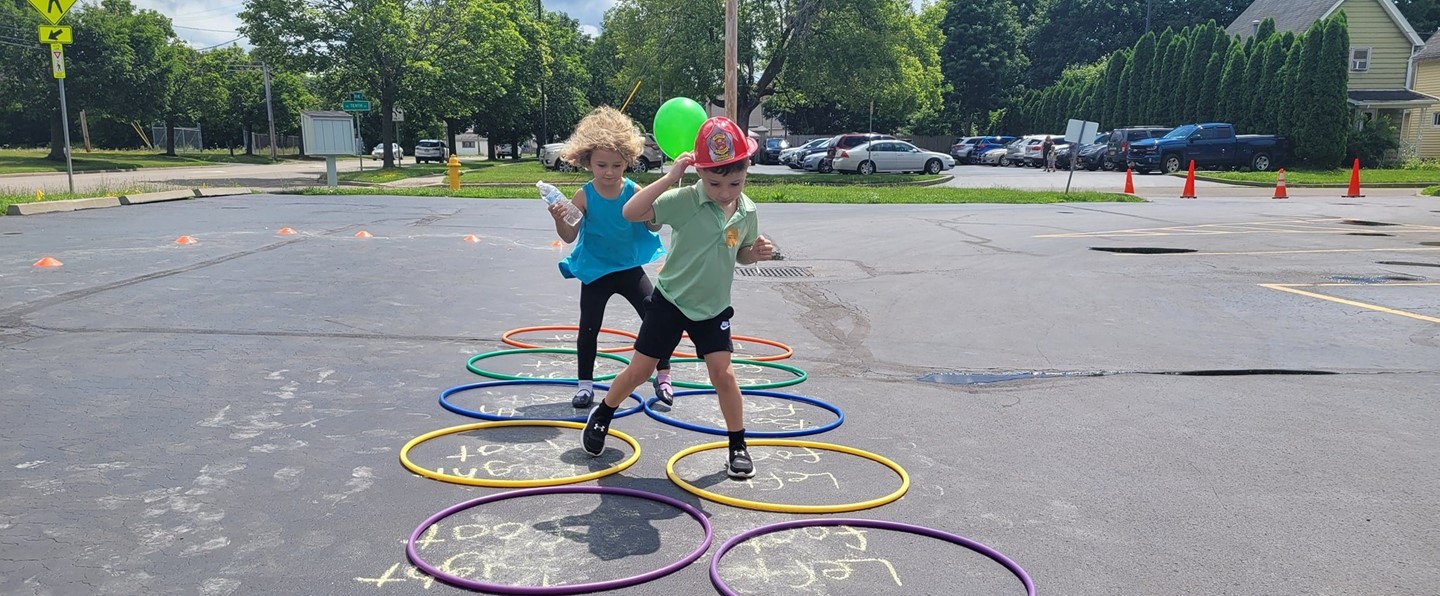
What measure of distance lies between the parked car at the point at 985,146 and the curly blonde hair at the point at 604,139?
49.9m

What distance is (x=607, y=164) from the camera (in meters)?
5.05

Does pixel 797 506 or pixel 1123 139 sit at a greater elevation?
pixel 1123 139

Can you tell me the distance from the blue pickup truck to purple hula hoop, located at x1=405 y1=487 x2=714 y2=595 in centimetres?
3612

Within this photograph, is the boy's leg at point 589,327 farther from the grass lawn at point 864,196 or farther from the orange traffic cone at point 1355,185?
the orange traffic cone at point 1355,185

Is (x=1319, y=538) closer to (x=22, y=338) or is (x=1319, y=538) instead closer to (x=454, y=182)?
(x=22, y=338)

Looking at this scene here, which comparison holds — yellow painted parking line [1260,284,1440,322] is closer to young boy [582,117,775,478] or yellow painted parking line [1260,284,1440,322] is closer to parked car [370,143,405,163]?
young boy [582,117,775,478]

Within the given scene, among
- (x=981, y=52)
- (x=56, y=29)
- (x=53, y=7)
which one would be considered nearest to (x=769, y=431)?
(x=53, y=7)

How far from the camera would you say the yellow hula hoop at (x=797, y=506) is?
391 cm

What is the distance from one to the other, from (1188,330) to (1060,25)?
76253 millimetres

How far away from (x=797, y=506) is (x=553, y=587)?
1.18 metres

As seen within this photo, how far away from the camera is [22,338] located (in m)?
6.71

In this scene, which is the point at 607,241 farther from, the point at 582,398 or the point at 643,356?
the point at 643,356

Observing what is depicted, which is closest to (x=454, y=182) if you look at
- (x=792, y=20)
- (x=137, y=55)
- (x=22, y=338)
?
(x=792, y=20)

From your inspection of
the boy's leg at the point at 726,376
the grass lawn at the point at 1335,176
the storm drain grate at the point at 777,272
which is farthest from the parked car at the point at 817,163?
the boy's leg at the point at 726,376
